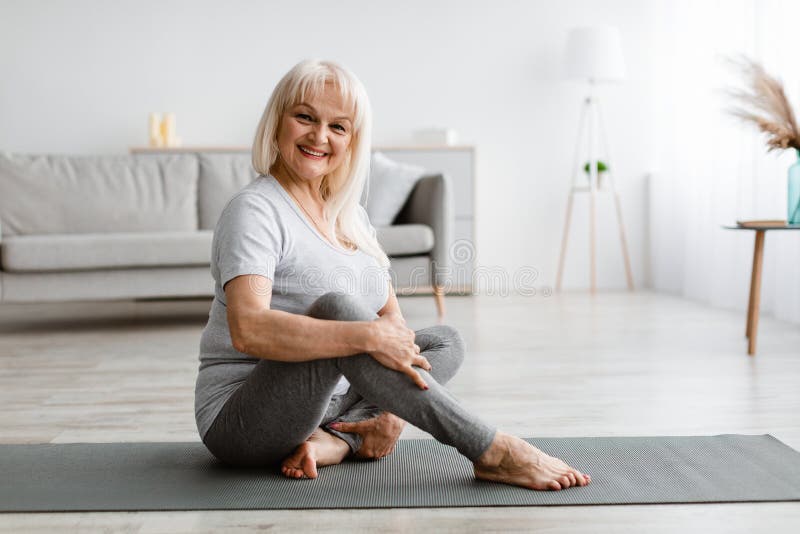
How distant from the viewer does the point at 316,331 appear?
157 cm

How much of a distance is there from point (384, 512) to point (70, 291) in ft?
9.49

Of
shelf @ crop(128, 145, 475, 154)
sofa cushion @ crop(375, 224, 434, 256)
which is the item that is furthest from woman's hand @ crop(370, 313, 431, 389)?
shelf @ crop(128, 145, 475, 154)

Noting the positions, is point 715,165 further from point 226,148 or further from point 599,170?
point 226,148

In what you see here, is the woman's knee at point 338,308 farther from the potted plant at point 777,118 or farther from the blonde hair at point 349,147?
the potted plant at point 777,118

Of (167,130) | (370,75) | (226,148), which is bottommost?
(226,148)

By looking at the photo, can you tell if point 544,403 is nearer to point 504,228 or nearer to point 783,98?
point 783,98

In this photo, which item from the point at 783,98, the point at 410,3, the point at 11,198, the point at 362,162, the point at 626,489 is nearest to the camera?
the point at 626,489

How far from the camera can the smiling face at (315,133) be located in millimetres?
1756

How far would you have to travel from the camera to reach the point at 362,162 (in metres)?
1.87

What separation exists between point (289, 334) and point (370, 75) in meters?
4.69

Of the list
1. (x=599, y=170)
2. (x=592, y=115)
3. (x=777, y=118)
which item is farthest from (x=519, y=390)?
(x=592, y=115)

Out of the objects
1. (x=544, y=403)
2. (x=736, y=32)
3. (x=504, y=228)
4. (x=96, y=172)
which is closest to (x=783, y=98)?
(x=544, y=403)

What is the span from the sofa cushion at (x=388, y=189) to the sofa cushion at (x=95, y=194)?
1.03 metres

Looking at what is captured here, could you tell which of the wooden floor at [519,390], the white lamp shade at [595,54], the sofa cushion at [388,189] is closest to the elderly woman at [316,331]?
the wooden floor at [519,390]
